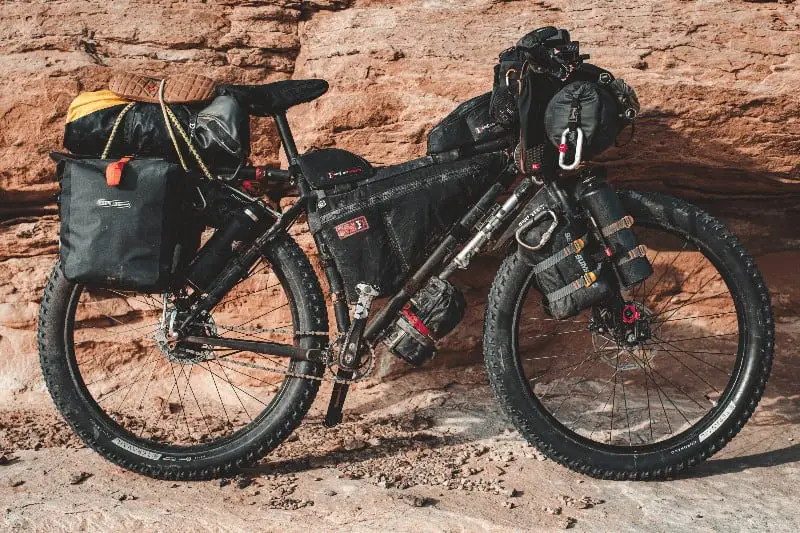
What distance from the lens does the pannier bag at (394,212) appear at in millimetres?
3262

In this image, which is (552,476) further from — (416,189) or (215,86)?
(215,86)

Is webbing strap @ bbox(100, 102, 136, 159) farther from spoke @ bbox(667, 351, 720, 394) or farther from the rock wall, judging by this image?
spoke @ bbox(667, 351, 720, 394)

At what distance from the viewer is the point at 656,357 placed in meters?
4.43

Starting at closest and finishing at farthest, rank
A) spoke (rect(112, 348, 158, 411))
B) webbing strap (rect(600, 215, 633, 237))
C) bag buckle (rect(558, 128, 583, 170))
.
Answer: bag buckle (rect(558, 128, 583, 170)) → webbing strap (rect(600, 215, 633, 237)) → spoke (rect(112, 348, 158, 411))

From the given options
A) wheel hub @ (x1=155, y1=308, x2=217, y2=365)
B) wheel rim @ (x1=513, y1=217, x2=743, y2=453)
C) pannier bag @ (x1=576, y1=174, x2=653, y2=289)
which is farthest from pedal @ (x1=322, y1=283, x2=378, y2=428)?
wheel rim @ (x1=513, y1=217, x2=743, y2=453)

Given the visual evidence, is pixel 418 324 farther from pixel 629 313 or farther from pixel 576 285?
pixel 629 313

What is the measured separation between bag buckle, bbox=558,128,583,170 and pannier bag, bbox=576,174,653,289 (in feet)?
0.53

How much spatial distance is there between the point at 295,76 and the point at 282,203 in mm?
683

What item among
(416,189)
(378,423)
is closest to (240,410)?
(378,423)

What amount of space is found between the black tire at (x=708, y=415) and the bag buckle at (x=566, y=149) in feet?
1.20

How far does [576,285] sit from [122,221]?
183 cm

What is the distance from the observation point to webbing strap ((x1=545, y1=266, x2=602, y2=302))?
3.10 m

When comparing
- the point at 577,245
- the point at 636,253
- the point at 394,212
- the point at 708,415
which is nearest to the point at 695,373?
the point at 708,415

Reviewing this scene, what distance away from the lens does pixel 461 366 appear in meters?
4.44
